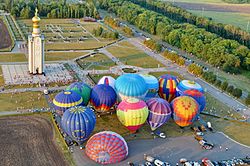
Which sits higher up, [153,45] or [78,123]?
[153,45]

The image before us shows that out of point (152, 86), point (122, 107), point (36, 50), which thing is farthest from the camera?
point (36, 50)

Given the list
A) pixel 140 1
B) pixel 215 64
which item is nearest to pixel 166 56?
pixel 215 64

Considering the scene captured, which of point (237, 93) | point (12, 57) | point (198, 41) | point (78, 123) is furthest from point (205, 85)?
point (12, 57)

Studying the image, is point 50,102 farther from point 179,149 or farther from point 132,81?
point 179,149

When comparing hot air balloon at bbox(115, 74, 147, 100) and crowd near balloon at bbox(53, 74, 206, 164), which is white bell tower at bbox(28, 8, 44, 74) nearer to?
crowd near balloon at bbox(53, 74, 206, 164)

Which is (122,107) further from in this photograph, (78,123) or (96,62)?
(96,62)

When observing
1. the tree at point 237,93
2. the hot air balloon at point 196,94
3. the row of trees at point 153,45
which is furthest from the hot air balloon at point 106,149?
the row of trees at point 153,45
